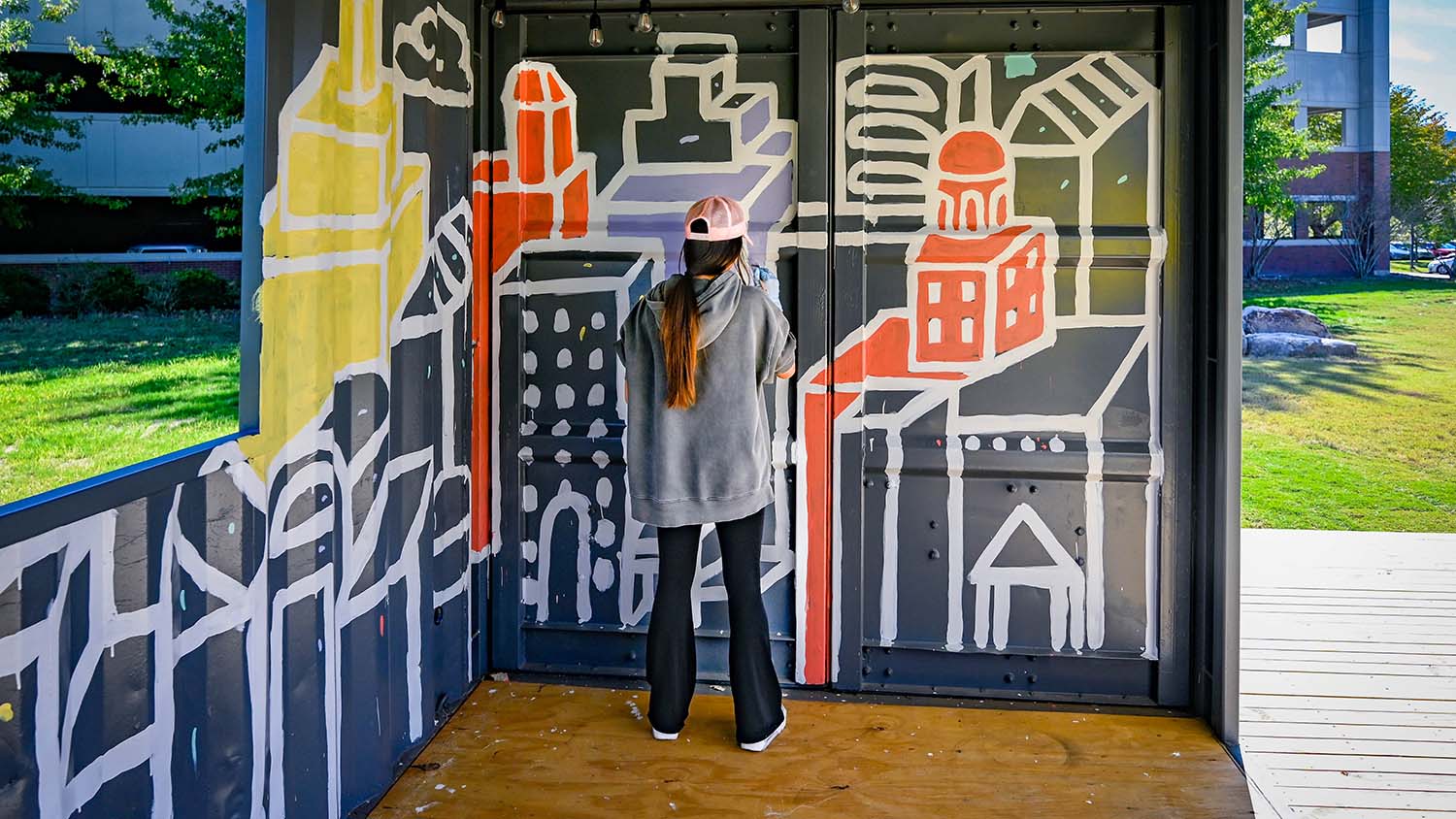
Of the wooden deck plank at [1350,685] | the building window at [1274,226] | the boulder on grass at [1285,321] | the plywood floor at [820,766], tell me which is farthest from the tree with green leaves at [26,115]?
the building window at [1274,226]

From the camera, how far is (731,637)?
10.5 ft

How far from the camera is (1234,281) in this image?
10.6 feet

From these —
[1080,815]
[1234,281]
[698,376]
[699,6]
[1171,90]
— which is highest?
[699,6]

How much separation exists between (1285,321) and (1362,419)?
1.05 meters

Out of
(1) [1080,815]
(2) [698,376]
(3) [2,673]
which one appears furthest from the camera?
(2) [698,376]

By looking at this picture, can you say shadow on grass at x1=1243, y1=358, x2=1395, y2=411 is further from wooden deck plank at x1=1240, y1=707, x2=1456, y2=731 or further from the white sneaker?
the white sneaker

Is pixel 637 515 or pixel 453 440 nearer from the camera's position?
pixel 637 515

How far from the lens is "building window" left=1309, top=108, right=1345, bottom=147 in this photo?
930 cm

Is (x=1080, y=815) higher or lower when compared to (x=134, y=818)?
lower

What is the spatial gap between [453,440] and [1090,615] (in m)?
2.05

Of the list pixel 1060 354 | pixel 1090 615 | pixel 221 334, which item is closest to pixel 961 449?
pixel 1060 354

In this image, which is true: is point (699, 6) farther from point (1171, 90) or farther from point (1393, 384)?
point (1393, 384)

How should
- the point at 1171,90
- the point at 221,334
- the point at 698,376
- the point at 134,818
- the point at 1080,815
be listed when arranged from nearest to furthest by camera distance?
the point at 134,818, the point at 221,334, the point at 1080,815, the point at 698,376, the point at 1171,90

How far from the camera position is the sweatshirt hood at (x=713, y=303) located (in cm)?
301
